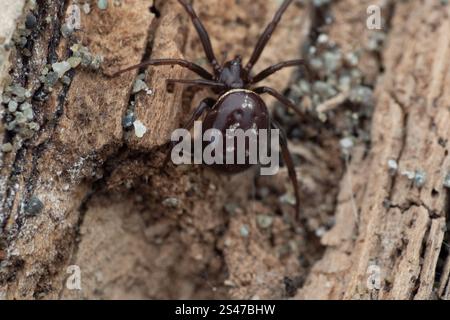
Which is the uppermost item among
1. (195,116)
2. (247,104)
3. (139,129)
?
(247,104)

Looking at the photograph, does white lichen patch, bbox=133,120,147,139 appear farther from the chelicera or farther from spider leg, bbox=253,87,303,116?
spider leg, bbox=253,87,303,116

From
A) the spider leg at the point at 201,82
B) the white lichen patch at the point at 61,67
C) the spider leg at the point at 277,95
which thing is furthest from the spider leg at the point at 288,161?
the white lichen patch at the point at 61,67

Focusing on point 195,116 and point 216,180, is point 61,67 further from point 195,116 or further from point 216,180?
point 216,180

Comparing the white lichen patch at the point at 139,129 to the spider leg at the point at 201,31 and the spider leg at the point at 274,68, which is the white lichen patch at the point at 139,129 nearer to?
the spider leg at the point at 201,31

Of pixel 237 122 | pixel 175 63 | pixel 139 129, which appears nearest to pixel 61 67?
pixel 139 129

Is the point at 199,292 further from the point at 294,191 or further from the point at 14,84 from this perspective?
the point at 14,84
